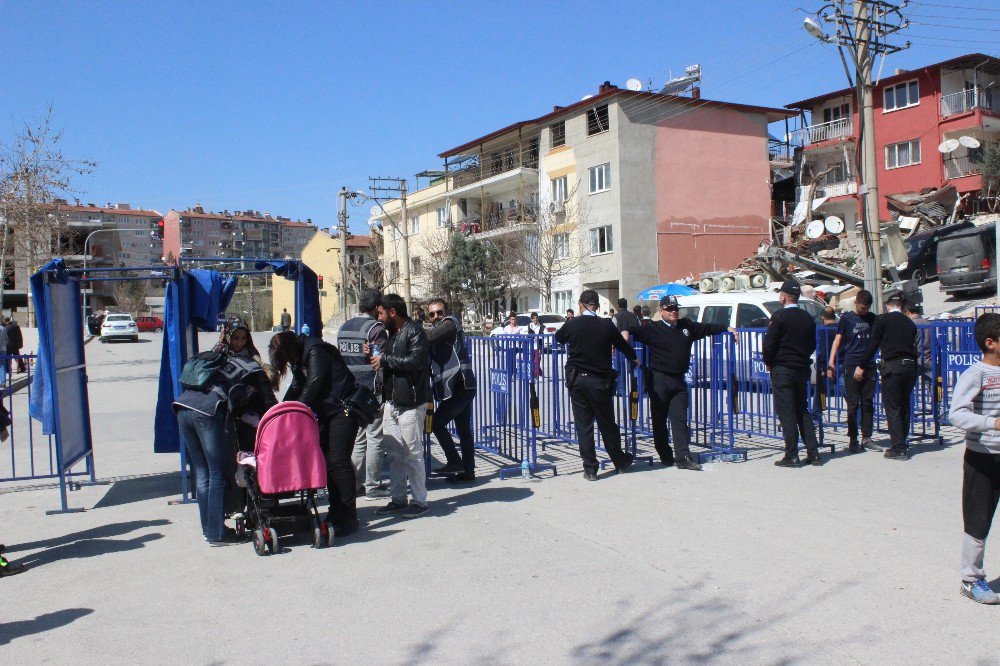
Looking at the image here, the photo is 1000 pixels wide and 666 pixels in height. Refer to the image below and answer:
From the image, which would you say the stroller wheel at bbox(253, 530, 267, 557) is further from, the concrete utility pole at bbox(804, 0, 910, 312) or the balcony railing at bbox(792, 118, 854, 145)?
the balcony railing at bbox(792, 118, 854, 145)

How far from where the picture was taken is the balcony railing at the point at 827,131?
148 feet

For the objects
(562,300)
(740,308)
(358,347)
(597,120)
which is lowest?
(358,347)

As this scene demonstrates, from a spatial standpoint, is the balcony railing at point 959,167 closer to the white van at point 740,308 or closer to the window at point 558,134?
the window at point 558,134

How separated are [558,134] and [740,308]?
3026 centimetres

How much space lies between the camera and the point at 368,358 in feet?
25.2

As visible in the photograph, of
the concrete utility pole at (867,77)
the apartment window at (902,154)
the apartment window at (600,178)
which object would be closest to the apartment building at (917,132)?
the apartment window at (902,154)

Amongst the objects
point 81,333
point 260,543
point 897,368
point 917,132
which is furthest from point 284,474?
point 917,132

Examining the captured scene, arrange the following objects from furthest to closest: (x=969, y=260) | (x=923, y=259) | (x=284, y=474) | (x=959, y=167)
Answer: (x=959, y=167)
(x=923, y=259)
(x=969, y=260)
(x=284, y=474)

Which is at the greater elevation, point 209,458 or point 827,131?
point 827,131

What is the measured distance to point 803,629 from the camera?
4.52 meters

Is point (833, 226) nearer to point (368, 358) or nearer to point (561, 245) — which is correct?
point (561, 245)

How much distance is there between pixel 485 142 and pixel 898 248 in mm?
28290

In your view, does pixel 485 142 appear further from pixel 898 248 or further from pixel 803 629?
pixel 803 629

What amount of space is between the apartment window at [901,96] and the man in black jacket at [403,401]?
42.4 m
